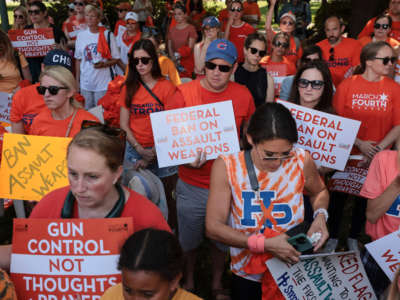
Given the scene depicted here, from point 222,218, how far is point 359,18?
966 cm

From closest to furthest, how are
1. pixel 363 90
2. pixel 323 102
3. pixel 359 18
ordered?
pixel 323 102, pixel 363 90, pixel 359 18

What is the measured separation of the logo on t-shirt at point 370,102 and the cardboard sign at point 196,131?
139cm

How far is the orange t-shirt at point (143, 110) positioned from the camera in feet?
13.1

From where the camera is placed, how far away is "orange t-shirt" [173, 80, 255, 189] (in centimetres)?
355

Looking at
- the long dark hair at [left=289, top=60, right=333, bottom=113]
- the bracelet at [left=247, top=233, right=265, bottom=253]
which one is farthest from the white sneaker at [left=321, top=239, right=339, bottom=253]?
the long dark hair at [left=289, top=60, right=333, bottom=113]

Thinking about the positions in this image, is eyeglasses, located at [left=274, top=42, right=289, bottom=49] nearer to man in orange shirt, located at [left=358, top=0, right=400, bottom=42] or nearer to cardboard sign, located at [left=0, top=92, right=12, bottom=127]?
man in orange shirt, located at [left=358, top=0, right=400, bottom=42]

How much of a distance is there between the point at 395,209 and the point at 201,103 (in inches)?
67.1

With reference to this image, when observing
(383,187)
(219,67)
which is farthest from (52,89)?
(383,187)

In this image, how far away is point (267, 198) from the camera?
2.45 m

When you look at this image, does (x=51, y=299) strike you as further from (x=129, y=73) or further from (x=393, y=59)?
(x=393, y=59)

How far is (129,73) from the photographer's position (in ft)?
13.6

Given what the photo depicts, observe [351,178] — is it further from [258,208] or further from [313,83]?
[258,208]

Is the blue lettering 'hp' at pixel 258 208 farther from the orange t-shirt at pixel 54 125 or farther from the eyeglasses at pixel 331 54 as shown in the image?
the eyeglasses at pixel 331 54

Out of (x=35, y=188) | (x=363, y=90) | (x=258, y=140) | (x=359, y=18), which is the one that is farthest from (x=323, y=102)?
(x=359, y=18)
